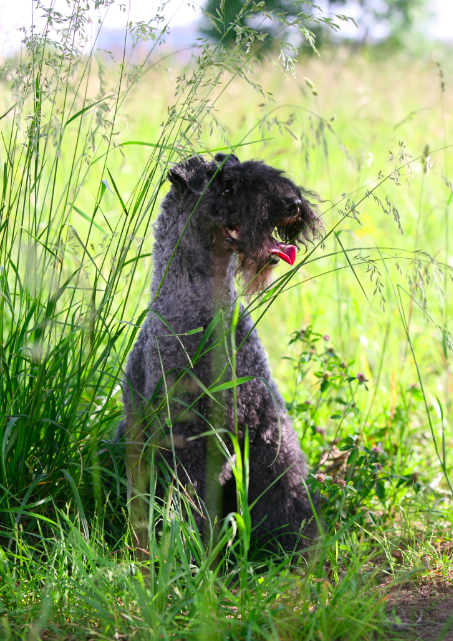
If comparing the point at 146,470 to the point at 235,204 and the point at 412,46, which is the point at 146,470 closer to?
the point at 235,204

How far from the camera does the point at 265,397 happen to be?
6.97ft

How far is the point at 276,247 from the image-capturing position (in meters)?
2.03

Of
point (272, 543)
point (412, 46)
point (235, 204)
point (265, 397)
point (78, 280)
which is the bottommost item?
point (272, 543)

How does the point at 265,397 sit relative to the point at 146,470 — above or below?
above

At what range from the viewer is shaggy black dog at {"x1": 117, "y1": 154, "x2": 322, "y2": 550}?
1.97 metres

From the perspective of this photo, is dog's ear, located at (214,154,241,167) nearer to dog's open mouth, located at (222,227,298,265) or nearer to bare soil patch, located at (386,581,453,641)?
dog's open mouth, located at (222,227,298,265)

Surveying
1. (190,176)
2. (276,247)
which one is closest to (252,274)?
(276,247)

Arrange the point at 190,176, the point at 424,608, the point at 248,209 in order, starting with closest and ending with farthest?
the point at 424,608, the point at 248,209, the point at 190,176

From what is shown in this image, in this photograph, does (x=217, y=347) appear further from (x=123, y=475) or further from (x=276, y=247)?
(x=123, y=475)

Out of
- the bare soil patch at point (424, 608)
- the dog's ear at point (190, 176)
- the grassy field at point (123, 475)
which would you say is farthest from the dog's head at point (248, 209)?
the bare soil patch at point (424, 608)

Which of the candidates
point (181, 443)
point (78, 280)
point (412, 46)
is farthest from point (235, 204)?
point (412, 46)

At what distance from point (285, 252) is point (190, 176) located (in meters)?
0.46

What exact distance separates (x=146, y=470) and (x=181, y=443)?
170 millimetres

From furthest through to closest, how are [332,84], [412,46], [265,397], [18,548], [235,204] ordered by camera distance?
1. [412,46]
2. [332,84]
3. [265,397]
4. [235,204]
5. [18,548]
